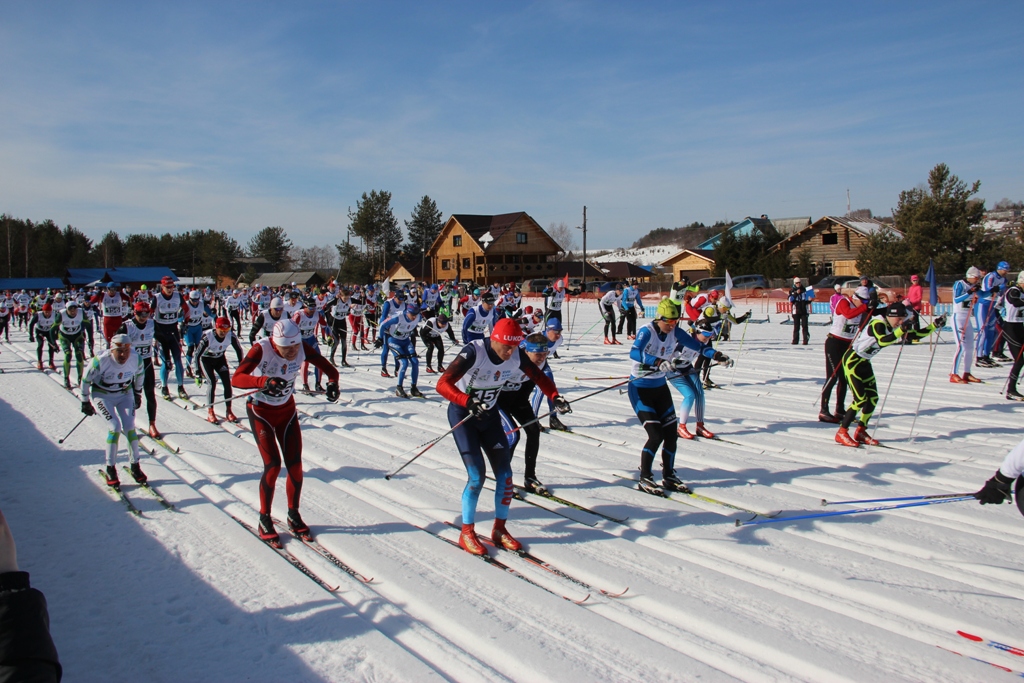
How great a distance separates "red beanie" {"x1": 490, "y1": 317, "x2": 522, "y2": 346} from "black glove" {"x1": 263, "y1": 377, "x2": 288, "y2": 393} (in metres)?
1.87

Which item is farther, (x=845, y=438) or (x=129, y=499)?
(x=845, y=438)

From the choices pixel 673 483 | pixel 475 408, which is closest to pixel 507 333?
Result: pixel 475 408

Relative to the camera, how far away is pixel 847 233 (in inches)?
1753

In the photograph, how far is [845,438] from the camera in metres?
8.32

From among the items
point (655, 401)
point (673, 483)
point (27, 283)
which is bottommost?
point (673, 483)

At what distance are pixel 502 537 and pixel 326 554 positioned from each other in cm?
147

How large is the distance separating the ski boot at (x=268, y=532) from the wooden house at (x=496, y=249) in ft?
174

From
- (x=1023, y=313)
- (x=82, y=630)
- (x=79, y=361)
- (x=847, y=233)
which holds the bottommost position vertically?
(x=82, y=630)

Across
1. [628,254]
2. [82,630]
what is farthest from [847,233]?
[628,254]

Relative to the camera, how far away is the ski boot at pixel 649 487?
6.61 metres

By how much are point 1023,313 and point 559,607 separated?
1182 centimetres

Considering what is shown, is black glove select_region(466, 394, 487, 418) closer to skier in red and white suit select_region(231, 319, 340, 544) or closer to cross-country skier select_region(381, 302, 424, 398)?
skier in red and white suit select_region(231, 319, 340, 544)

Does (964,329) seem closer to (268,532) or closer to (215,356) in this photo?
Answer: (268,532)

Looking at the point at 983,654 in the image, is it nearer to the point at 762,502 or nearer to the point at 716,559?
the point at 716,559
